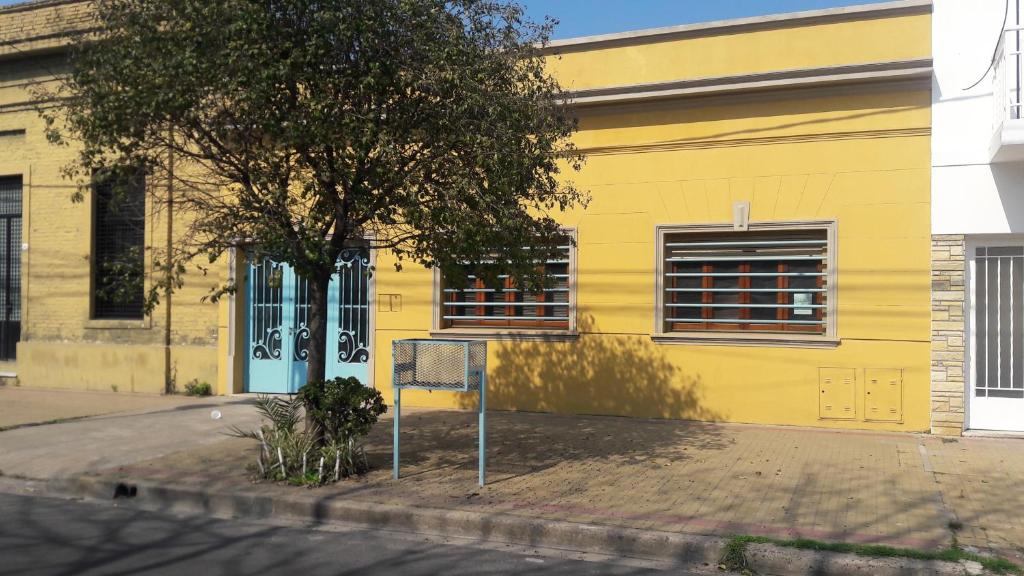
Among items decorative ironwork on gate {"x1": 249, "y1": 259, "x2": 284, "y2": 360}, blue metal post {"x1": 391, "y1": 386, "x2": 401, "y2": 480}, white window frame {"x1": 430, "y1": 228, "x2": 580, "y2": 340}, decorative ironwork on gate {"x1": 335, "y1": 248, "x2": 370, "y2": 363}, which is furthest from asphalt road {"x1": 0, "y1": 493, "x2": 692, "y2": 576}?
decorative ironwork on gate {"x1": 249, "y1": 259, "x2": 284, "y2": 360}

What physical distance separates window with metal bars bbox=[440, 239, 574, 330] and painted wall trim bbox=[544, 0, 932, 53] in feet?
9.40

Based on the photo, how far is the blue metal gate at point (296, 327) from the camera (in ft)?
45.8

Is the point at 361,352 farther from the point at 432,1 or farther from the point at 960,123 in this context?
the point at 960,123

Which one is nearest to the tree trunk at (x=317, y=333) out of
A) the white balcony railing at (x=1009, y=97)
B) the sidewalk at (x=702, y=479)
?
the sidewalk at (x=702, y=479)

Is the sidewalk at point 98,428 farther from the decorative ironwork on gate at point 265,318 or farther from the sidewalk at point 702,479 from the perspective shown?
the decorative ironwork on gate at point 265,318

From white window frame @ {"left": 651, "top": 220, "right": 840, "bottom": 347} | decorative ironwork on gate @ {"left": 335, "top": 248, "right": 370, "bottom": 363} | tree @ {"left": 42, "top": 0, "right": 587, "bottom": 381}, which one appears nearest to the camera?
tree @ {"left": 42, "top": 0, "right": 587, "bottom": 381}

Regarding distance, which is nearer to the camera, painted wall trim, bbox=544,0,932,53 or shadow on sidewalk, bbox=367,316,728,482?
shadow on sidewalk, bbox=367,316,728,482

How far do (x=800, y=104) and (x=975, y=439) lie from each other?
15.0 ft

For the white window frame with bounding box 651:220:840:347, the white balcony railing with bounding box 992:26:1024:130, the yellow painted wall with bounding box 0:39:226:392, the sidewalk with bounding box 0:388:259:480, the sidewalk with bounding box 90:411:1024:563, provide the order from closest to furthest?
1. the sidewalk with bounding box 90:411:1024:563
2. the sidewalk with bounding box 0:388:259:480
3. the white balcony railing with bounding box 992:26:1024:130
4. the white window frame with bounding box 651:220:840:347
5. the yellow painted wall with bounding box 0:39:226:392

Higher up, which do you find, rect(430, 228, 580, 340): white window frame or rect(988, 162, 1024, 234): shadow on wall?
rect(988, 162, 1024, 234): shadow on wall

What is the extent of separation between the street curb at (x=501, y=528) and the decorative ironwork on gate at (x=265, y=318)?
585cm

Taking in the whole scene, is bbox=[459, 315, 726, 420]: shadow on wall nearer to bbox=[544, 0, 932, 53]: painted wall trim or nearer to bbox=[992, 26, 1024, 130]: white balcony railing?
bbox=[544, 0, 932, 53]: painted wall trim

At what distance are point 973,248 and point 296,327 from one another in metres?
9.56

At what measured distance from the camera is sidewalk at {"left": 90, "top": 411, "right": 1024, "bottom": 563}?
6988 mm
